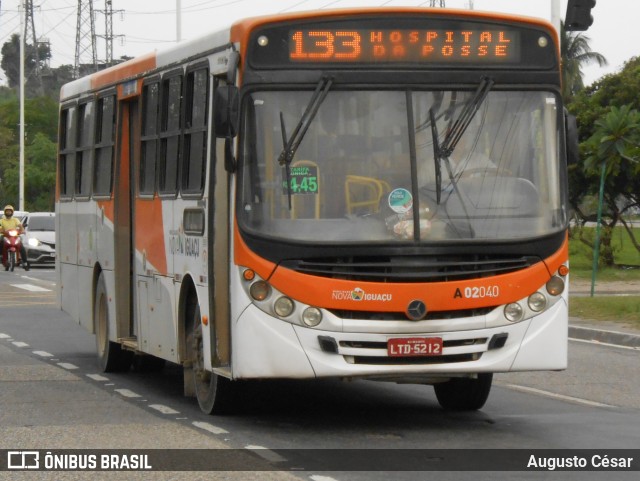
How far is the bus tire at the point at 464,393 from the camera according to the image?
41.0 feet

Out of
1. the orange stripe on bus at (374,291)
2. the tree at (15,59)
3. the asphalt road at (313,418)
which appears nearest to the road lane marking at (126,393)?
the asphalt road at (313,418)

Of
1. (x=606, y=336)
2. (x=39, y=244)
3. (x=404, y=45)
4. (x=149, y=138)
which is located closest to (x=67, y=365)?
(x=149, y=138)

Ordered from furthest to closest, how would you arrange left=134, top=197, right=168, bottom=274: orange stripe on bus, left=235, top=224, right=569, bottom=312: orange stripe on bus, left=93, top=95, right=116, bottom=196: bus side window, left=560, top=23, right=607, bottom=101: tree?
left=560, top=23, right=607, bottom=101: tree < left=93, top=95, right=116, bottom=196: bus side window < left=134, top=197, right=168, bottom=274: orange stripe on bus < left=235, top=224, right=569, bottom=312: orange stripe on bus

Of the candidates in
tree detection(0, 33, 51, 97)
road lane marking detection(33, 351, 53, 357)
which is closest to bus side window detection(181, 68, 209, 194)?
road lane marking detection(33, 351, 53, 357)

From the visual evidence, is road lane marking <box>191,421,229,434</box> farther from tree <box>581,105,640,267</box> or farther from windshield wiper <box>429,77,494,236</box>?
tree <box>581,105,640,267</box>

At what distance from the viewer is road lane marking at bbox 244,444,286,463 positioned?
984 centimetres

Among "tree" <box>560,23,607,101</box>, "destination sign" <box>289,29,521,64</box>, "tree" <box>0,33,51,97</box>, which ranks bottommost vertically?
"destination sign" <box>289,29,521,64</box>

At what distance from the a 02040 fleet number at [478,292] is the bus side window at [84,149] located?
6.57 m

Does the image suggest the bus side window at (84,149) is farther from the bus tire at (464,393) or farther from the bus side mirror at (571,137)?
the bus side mirror at (571,137)

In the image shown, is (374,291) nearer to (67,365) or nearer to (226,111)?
(226,111)

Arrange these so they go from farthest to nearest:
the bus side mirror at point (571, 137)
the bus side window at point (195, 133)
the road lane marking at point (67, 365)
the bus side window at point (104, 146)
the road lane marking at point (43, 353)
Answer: the road lane marking at point (43, 353)
the road lane marking at point (67, 365)
the bus side window at point (104, 146)
the bus side window at point (195, 133)
the bus side mirror at point (571, 137)

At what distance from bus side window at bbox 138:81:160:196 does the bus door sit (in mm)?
765

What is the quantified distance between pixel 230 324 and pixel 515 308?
6.55ft

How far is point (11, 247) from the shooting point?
42.1m
